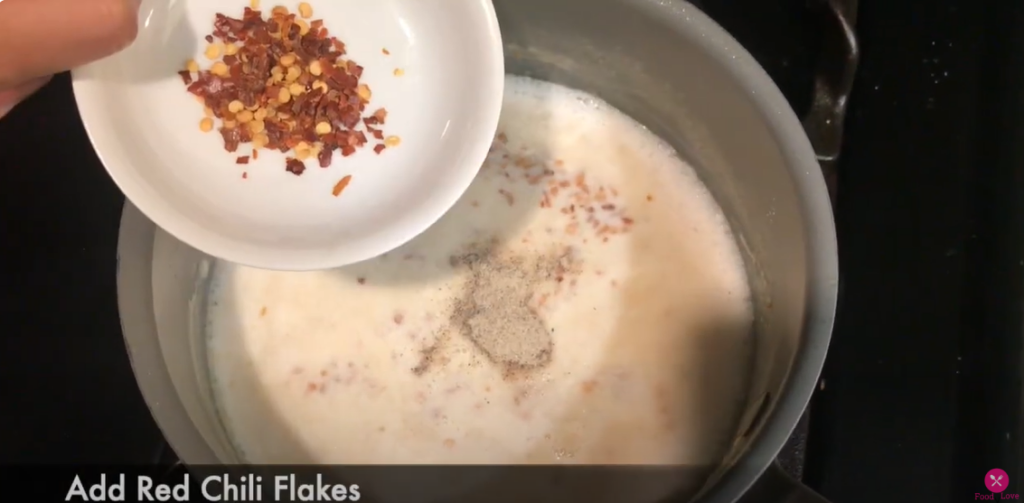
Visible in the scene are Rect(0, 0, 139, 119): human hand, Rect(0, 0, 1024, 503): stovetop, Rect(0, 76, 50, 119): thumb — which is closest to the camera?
Rect(0, 0, 139, 119): human hand

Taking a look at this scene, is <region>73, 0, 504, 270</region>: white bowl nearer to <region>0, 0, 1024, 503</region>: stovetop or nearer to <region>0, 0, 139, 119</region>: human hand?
<region>0, 0, 139, 119</region>: human hand

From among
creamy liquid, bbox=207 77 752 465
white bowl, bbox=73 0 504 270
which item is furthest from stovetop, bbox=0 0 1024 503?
white bowl, bbox=73 0 504 270

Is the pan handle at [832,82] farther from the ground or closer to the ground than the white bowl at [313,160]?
closer to the ground

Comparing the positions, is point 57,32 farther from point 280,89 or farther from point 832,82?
point 832,82

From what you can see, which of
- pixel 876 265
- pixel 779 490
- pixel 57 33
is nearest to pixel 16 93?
pixel 57 33

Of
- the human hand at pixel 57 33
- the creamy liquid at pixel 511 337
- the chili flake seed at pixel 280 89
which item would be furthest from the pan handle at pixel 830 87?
the human hand at pixel 57 33

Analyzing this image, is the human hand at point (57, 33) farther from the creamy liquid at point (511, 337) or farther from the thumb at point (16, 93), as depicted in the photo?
the creamy liquid at point (511, 337)
